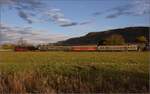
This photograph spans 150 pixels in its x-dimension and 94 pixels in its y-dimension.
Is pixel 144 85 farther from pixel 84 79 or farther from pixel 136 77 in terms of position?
pixel 84 79

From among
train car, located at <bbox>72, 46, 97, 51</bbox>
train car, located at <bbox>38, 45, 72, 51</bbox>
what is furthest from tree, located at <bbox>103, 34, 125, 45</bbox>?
train car, located at <bbox>38, 45, 72, 51</bbox>

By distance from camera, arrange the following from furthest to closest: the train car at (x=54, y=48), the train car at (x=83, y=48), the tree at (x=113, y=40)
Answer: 1. the tree at (x=113, y=40)
2. the train car at (x=83, y=48)
3. the train car at (x=54, y=48)

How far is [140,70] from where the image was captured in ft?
45.0

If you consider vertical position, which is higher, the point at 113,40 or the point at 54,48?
the point at 113,40

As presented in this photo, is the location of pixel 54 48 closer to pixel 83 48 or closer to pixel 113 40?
pixel 83 48

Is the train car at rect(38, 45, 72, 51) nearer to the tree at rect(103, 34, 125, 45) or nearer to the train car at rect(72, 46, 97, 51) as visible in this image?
the train car at rect(72, 46, 97, 51)

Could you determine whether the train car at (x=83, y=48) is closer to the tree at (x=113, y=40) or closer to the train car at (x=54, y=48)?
the train car at (x=54, y=48)

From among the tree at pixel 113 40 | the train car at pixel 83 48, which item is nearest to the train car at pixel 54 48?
the train car at pixel 83 48

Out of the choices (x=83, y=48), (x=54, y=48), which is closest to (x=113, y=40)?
(x=83, y=48)

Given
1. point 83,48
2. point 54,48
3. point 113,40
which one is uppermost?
point 113,40

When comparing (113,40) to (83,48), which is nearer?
(83,48)

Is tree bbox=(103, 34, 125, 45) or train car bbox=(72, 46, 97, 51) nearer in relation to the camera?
train car bbox=(72, 46, 97, 51)

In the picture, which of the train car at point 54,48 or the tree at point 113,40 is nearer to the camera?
the train car at point 54,48

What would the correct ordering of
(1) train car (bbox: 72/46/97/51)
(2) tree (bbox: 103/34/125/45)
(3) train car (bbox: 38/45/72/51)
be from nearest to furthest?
(3) train car (bbox: 38/45/72/51) < (1) train car (bbox: 72/46/97/51) < (2) tree (bbox: 103/34/125/45)
